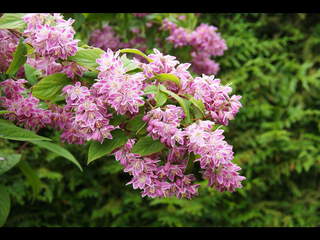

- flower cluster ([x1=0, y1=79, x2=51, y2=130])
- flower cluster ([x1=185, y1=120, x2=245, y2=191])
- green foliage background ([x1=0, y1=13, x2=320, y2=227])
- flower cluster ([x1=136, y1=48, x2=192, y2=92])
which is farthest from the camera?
green foliage background ([x1=0, y1=13, x2=320, y2=227])

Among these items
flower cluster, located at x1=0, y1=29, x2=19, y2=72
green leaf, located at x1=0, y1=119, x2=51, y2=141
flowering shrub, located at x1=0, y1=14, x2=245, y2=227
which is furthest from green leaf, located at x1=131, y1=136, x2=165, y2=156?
flower cluster, located at x1=0, y1=29, x2=19, y2=72

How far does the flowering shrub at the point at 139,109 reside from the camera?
32.8 inches

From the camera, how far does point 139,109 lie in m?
0.90

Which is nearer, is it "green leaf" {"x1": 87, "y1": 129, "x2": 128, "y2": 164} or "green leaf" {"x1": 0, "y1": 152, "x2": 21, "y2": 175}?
"green leaf" {"x1": 87, "y1": 129, "x2": 128, "y2": 164}

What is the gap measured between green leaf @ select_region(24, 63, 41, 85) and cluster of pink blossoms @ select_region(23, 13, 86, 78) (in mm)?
155

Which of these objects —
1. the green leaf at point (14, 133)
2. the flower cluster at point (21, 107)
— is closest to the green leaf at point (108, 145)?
the green leaf at point (14, 133)

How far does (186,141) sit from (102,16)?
2.92 feet

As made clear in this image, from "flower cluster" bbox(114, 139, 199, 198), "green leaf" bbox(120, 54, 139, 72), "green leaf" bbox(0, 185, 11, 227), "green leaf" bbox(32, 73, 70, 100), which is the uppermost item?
"green leaf" bbox(120, 54, 139, 72)

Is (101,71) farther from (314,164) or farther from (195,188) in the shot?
(314,164)

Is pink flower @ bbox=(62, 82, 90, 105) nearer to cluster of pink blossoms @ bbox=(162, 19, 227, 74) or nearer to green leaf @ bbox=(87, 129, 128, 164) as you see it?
green leaf @ bbox=(87, 129, 128, 164)

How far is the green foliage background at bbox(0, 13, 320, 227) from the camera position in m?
2.16

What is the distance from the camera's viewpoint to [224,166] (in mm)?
869

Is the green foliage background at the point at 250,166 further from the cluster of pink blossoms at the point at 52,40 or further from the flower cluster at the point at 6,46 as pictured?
the cluster of pink blossoms at the point at 52,40

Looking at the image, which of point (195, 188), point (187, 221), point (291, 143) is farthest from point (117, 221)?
point (195, 188)
